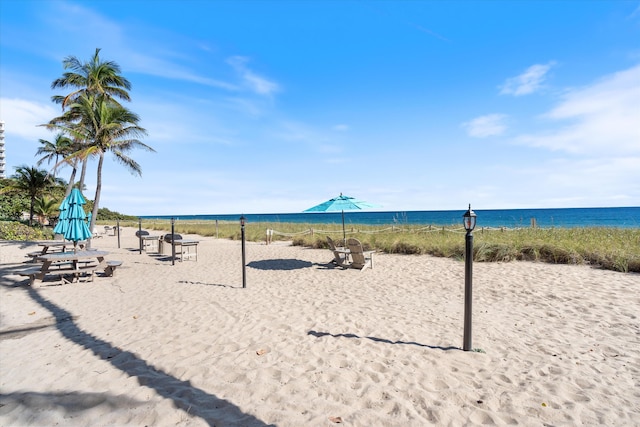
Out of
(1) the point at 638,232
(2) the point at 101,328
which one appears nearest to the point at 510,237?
(1) the point at 638,232

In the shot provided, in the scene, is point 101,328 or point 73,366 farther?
point 101,328

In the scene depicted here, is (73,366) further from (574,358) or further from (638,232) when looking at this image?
(638,232)

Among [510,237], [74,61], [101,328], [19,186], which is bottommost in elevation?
[101,328]

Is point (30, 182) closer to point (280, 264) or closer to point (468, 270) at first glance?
point (280, 264)

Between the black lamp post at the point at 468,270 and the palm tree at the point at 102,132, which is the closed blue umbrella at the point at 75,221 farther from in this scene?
the black lamp post at the point at 468,270

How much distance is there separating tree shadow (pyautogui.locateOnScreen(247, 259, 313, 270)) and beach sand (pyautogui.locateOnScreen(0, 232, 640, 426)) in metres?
2.41

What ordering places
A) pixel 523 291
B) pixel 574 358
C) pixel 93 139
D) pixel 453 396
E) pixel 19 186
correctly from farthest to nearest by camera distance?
pixel 19 186 < pixel 93 139 < pixel 523 291 < pixel 574 358 < pixel 453 396

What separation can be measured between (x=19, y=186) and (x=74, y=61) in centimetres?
1029

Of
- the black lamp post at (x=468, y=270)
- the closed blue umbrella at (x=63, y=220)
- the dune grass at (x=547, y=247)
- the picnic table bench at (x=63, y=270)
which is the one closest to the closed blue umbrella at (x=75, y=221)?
the closed blue umbrella at (x=63, y=220)

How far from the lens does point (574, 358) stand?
140 inches

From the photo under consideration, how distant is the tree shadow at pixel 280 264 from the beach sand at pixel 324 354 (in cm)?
241

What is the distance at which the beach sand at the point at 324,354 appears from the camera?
268cm

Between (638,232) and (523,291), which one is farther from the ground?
(638,232)

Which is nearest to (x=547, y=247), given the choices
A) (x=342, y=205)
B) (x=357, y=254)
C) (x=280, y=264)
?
(x=357, y=254)
